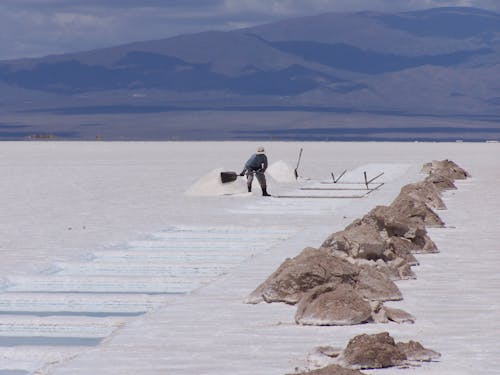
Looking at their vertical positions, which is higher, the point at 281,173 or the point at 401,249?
the point at 401,249

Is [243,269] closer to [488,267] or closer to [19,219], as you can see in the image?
[488,267]

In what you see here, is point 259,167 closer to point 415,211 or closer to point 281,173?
point 281,173

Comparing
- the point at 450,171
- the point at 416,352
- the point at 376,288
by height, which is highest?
the point at 416,352

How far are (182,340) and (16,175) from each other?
31.6 meters

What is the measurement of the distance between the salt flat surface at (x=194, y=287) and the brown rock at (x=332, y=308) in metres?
0.13

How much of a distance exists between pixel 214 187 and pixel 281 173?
7.17 m

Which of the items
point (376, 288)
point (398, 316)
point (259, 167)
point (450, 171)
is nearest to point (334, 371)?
point (398, 316)

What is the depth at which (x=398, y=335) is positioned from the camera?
28.8ft

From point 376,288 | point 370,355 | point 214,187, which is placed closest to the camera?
point 370,355

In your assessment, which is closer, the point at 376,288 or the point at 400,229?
the point at 376,288

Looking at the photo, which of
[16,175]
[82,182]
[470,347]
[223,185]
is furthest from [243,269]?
[16,175]

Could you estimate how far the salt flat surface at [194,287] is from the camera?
26.7ft

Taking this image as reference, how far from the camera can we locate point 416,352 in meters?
7.88

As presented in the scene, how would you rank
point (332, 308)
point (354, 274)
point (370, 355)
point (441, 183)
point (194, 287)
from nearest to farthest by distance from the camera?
point (370, 355) < point (332, 308) < point (354, 274) < point (194, 287) < point (441, 183)
